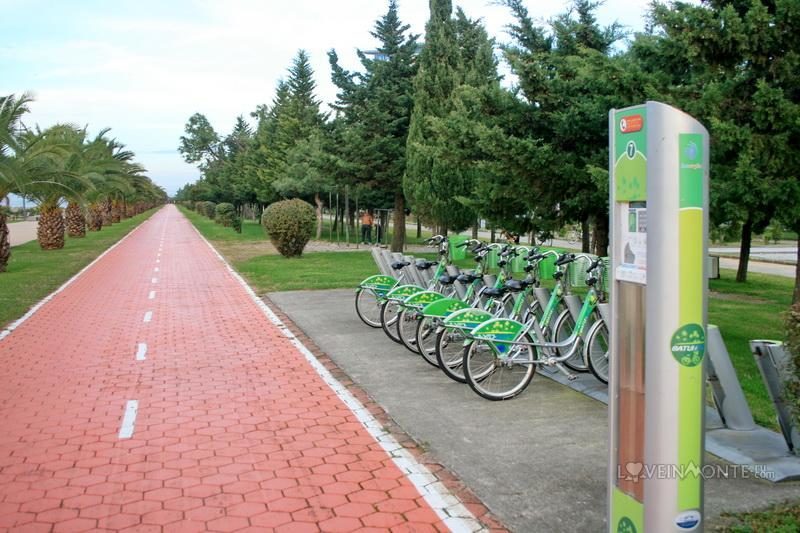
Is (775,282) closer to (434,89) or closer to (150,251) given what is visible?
(434,89)

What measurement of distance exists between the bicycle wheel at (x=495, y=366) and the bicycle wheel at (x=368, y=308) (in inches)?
158

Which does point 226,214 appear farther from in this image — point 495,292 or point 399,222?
point 495,292

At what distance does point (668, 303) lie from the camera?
10.6ft

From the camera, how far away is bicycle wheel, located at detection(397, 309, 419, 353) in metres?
8.81

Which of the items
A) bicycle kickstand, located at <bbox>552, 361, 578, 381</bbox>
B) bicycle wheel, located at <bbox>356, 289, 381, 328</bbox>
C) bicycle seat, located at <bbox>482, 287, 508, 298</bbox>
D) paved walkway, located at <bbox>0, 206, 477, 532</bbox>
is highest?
bicycle seat, located at <bbox>482, 287, 508, 298</bbox>

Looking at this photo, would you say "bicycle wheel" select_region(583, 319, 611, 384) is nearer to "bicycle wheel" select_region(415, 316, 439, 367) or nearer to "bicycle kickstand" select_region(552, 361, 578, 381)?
"bicycle kickstand" select_region(552, 361, 578, 381)

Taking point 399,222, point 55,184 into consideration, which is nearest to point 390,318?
point 55,184

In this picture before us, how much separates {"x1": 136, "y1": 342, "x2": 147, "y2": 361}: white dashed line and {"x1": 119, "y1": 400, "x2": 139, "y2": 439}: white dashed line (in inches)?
81.6

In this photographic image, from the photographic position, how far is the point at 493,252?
893 centimetres

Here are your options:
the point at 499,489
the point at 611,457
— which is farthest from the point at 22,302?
the point at 611,457

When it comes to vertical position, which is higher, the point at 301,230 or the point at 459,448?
the point at 301,230

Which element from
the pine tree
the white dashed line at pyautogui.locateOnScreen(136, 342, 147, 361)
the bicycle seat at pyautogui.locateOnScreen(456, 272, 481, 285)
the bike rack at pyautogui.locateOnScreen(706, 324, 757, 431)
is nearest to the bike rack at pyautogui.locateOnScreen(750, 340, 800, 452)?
the bike rack at pyautogui.locateOnScreen(706, 324, 757, 431)

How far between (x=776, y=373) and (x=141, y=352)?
7.36 metres

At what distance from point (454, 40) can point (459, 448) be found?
19.9 metres
